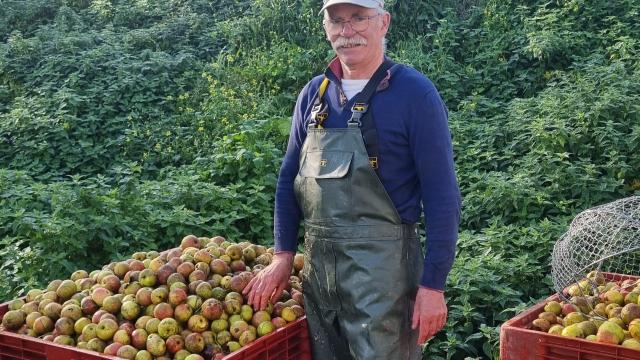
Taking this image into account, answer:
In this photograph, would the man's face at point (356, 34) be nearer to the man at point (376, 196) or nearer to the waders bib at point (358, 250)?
the man at point (376, 196)

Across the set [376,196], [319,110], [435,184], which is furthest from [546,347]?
[319,110]

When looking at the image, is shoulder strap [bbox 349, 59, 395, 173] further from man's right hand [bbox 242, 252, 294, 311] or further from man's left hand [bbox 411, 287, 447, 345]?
man's right hand [bbox 242, 252, 294, 311]

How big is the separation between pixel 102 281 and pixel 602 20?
7.70 metres

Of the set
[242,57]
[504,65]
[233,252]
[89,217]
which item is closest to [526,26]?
[504,65]

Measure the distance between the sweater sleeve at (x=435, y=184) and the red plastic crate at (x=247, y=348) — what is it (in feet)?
2.24

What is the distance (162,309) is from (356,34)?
1490 mm

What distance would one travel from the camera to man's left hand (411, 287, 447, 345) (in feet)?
10.2

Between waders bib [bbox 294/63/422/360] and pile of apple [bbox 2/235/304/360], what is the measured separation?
1.31 feet

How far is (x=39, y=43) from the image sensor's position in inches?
427

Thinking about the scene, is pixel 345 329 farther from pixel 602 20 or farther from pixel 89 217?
pixel 602 20

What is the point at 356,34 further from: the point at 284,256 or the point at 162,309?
the point at 162,309

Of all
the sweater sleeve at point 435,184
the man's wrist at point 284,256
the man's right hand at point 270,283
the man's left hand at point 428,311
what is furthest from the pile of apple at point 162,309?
the sweater sleeve at point 435,184

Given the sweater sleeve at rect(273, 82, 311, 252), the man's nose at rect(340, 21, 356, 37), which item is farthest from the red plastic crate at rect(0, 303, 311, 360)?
the man's nose at rect(340, 21, 356, 37)

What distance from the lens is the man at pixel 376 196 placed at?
10.2 ft
